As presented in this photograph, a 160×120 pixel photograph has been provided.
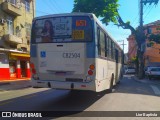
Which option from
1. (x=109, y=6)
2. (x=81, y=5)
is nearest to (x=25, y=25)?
(x=81, y=5)

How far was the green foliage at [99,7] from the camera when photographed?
2817cm

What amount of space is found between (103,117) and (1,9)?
24.0m

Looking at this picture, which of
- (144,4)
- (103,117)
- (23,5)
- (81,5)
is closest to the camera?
(103,117)

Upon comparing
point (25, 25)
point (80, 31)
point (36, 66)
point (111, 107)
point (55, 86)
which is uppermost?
point (25, 25)

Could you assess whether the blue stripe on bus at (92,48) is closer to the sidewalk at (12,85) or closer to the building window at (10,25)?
the sidewalk at (12,85)

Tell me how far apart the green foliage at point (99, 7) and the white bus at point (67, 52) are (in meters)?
18.6

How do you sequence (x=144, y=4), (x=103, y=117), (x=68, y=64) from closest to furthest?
1. (x=103, y=117)
2. (x=68, y=64)
3. (x=144, y=4)

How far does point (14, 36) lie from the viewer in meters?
29.6

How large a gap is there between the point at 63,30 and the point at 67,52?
0.89m

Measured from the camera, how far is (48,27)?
1006cm

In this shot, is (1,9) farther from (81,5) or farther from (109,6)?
(109,6)

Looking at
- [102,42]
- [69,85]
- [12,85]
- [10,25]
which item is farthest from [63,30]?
[10,25]

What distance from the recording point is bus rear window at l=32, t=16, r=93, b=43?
965 cm

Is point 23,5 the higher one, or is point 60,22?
point 23,5
